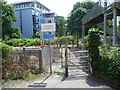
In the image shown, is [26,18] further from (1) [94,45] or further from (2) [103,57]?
(2) [103,57]

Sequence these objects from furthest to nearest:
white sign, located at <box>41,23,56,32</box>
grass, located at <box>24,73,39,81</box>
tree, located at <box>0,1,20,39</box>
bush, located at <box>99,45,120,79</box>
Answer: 1. tree, located at <box>0,1,20,39</box>
2. white sign, located at <box>41,23,56,32</box>
3. grass, located at <box>24,73,39,81</box>
4. bush, located at <box>99,45,120,79</box>

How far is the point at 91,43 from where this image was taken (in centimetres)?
603

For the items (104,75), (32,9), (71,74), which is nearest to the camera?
(104,75)

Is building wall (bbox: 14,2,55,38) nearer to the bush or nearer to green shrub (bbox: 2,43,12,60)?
green shrub (bbox: 2,43,12,60)

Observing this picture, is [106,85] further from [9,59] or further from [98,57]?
[9,59]

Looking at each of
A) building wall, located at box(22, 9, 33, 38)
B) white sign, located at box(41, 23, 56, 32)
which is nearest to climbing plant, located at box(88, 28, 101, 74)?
white sign, located at box(41, 23, 56, 32)

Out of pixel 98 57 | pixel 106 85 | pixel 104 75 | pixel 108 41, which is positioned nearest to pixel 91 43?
pixel 98 57

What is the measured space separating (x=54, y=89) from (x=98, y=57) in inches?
98.1

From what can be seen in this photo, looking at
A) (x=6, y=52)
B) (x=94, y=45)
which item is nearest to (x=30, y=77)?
(x=6, y=52)

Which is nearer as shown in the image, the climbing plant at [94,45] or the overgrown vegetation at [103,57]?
the overgrown vegetation at [103,57]

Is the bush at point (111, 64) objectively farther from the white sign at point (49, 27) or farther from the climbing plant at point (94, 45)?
the white sign at point (49, 27)

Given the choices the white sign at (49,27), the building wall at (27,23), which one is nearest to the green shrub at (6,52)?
the white sign at (49,27)

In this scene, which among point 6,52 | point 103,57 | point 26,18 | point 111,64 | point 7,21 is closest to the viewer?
point 111,64

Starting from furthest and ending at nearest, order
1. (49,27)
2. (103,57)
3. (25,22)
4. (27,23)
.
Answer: (25,22) → (27,23) → (49,27) → (103,57)
